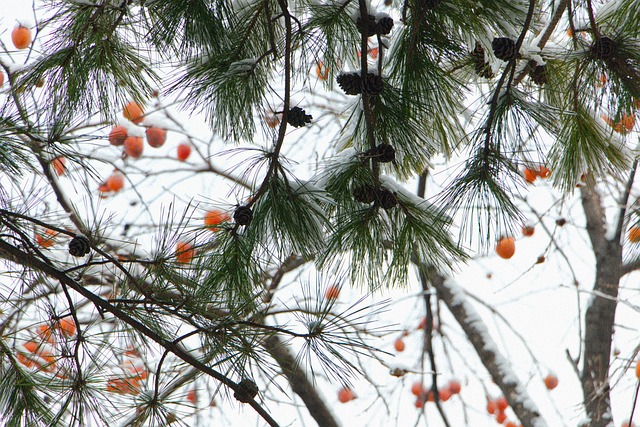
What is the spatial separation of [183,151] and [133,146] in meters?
0.55

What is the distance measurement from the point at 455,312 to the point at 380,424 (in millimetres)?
949

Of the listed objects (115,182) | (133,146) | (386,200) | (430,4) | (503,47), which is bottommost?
(386,200)

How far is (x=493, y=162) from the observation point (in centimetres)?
144

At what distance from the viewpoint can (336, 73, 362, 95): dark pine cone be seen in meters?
1.45

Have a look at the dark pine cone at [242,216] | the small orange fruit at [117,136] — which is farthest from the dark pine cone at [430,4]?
the small orange fruit at [117,136]

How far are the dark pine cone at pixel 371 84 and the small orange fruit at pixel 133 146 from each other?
3.19m

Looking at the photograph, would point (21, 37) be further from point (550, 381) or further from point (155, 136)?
point (550, 381)

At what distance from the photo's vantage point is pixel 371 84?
146 cm

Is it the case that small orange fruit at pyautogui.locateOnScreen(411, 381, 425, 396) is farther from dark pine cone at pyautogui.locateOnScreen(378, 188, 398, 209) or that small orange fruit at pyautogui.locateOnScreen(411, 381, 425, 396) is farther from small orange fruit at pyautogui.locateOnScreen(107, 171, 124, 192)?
dark pine cone at pyautogui.locateOnScreen(378, 188, 398, 209)

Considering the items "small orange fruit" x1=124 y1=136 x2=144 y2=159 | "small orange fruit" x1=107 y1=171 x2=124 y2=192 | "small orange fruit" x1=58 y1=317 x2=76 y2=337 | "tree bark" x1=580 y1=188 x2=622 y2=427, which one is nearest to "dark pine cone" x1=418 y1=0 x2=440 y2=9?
"small orange fruit" x1=58 y1=317 x2=76 y2=337

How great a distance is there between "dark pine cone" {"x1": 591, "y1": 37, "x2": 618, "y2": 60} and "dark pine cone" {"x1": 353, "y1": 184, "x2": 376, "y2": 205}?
56 cm

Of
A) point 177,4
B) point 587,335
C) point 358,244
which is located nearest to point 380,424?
point 587,335

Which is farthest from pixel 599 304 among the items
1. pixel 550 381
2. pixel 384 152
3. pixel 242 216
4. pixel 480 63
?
pixel 242 216

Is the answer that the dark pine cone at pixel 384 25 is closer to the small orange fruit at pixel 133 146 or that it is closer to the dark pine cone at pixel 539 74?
the dark pine cone at pixel 539 74
